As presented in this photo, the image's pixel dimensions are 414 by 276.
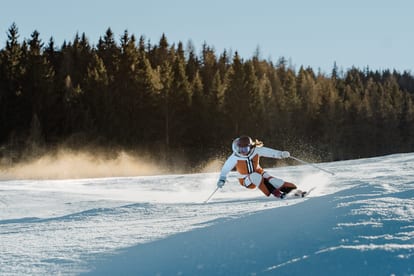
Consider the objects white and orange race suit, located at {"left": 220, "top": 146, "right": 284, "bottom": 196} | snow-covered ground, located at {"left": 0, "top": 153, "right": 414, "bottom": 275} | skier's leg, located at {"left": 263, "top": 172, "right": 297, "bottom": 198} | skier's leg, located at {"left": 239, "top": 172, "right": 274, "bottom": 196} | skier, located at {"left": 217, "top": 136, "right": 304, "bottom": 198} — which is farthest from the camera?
A: white and orange race suit, located at {"left": 220, "top": 146, "right": 284, "bottom": 196}

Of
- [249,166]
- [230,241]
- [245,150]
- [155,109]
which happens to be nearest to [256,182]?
[249,166]

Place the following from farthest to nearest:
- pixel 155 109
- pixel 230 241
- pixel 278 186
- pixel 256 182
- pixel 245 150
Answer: pixel 155 109, pixel 245 150, pixel 256 182, pixel 278 186, pixel 230 241

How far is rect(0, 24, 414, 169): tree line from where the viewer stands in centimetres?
3803

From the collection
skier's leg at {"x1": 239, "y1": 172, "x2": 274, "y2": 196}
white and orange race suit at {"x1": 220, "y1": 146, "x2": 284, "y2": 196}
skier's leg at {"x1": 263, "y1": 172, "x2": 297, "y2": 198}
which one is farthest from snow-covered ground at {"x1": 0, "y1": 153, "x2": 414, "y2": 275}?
white and orange race suit at {"x1": 220, "y1": 146, "x2": 284, "y2": 196}

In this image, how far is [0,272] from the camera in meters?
3.55

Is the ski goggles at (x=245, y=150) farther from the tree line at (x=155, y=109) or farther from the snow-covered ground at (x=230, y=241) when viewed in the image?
the tree line at (x=155, y=109)

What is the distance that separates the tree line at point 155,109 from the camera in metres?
38.0

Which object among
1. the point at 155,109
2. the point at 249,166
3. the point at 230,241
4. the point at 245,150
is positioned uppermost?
the point at 155,109

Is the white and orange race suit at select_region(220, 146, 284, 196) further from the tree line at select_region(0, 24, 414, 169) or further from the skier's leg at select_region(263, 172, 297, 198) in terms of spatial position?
the tree line at select_region(0, 24, 414, 169)

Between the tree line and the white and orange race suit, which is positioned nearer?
the white and orange race suit

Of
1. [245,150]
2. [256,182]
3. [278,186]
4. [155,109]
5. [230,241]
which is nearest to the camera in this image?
[230,241]

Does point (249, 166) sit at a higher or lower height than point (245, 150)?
lower

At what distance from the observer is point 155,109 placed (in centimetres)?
4238

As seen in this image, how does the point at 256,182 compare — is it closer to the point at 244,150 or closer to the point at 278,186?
the point at 278,186
